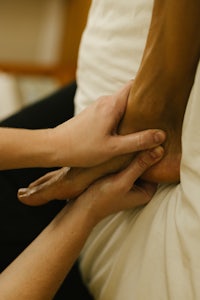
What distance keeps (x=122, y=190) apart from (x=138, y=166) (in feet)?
0.15

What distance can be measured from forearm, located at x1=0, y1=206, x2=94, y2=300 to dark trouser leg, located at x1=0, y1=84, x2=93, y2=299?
0.31 feet

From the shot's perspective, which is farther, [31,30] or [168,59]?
[31,30]

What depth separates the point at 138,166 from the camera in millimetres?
662

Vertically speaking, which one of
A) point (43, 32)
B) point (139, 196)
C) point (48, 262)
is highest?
point (43, 32)

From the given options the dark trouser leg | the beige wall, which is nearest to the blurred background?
the beige wall

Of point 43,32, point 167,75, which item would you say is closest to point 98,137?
point 167,75

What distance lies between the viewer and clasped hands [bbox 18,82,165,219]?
25.6 inches

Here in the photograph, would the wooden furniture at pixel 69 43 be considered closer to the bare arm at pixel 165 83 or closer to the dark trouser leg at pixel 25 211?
the dark trouser leg at pixel 25 211


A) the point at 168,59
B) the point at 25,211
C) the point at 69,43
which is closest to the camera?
the point at 168,59

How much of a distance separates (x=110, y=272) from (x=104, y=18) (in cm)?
45

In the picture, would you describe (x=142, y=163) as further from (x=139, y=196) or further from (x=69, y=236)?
(x=69, y=236)

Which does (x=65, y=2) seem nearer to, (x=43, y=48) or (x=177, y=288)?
(x=43, y=48)

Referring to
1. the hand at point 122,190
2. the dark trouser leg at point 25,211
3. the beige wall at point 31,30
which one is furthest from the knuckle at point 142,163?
the beige wall at point 31,30

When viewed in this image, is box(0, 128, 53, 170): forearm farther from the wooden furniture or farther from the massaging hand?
the wooden furniture
